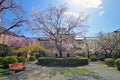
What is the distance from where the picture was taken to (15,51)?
39281mm

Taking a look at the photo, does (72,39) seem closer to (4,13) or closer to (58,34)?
(58,34)

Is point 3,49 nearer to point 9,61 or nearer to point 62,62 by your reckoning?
point 62,62

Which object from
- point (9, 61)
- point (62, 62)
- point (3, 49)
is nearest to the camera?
point (9, 61)

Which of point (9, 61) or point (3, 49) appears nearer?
point (9, 61)

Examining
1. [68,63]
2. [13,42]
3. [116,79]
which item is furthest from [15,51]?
[116,79]

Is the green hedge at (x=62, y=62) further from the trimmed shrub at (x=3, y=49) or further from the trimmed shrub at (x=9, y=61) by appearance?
the trimmed shrub at (x=9, y=61)

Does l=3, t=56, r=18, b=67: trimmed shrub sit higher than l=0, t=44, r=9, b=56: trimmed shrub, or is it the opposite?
l=0, t=44, r=9, b=56: trimmed shrub

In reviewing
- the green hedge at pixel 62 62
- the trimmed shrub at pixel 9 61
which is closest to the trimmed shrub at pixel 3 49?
the green hedge at pixel 62 62

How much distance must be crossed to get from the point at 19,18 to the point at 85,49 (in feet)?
133

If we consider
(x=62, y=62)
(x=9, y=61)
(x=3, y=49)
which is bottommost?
(x=62, y=62)

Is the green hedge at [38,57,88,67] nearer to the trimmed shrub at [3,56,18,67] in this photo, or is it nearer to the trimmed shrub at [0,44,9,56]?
the trimmed shrub at [0,44,9,56]

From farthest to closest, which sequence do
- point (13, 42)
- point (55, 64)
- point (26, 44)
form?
1. point (26, 44)
2. point (13, 42)
3. point (55, 64)

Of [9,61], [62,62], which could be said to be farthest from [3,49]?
[9,61]

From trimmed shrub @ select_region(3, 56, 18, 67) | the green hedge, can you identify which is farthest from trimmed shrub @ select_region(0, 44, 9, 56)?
trimmed shrub @ select_region(3, 56, 18, 67)
